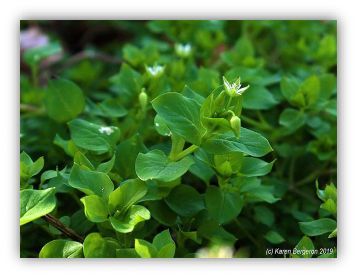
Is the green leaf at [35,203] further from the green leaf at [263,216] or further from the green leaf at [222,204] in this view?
the green leaf at [263,216]

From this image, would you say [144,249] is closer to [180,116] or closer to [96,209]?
[96,209]

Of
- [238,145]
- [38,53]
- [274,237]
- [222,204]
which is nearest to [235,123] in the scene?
[238,145]

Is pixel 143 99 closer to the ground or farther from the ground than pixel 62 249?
farther from the ground

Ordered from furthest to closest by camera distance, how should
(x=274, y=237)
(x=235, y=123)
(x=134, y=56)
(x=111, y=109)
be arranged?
1. (x=134, y=56)
2. (x=111, y=109)
3. (x=274, y=237)
4. (x=235, y=123)

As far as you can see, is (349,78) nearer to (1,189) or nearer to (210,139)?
(210,139)

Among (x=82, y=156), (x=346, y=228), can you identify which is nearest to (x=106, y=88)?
(x=82, y=156)

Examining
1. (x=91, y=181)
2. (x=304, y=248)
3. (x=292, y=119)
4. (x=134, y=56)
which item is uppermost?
(x=134, y=56)

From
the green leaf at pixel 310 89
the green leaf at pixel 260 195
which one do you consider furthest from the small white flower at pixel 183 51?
the green leaf at pixel 260 195
